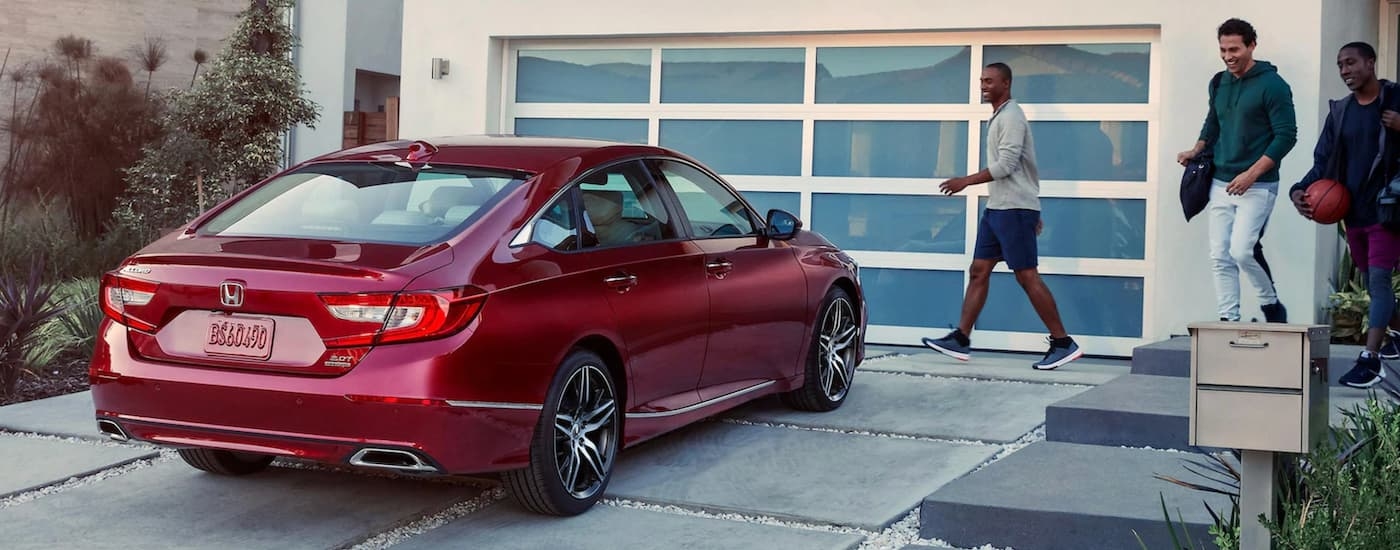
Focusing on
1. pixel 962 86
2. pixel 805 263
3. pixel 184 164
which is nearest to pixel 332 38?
pixel 184 164

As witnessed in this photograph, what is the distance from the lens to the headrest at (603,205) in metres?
5.79

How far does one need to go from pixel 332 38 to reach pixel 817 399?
11.7 meters

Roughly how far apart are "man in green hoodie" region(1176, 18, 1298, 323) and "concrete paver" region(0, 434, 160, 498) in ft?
18.4

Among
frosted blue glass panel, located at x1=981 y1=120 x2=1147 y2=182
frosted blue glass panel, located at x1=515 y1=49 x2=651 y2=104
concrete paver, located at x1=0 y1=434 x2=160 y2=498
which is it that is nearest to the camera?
concrete paver, located at x1=0 y1=434 x2=160 y2=498

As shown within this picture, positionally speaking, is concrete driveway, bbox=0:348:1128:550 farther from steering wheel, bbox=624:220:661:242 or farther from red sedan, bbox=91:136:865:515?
steering wheel, bbox=624:220:661:242

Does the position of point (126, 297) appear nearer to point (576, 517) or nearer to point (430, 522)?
point (430, 522)

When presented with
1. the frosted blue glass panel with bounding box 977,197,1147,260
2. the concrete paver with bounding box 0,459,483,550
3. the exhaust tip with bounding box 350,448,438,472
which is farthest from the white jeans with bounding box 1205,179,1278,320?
the exhaust tip with bounding box 350,448,438,472

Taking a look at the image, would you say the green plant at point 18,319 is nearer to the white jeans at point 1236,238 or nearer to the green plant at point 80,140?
the white jeans at point 1236,238

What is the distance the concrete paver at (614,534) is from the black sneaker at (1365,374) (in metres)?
3.38

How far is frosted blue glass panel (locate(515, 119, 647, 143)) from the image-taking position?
38.5 ft

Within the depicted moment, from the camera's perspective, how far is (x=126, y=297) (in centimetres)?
516

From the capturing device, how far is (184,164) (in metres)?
15.5

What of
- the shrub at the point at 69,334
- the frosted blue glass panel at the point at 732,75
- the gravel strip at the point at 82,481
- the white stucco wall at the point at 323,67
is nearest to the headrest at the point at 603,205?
the gravel strip at the point at 82,481

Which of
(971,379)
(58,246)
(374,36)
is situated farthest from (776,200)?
(374,36)
